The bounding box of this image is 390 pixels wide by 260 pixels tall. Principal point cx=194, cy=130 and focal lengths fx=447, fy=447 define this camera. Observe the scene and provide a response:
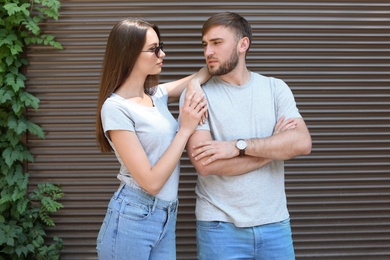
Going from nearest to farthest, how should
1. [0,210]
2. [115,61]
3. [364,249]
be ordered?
[115,61] < [0,210] < [364,249]

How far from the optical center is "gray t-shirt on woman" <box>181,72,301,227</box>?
2365mm

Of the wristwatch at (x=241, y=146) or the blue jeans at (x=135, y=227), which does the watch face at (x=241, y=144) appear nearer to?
the wristwatch at (x=241, y=146)

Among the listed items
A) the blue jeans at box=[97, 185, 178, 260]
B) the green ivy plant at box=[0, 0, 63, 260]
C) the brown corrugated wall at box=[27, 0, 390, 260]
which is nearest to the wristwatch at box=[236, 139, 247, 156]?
the blue jeans at box=[97, 185, 178, 260]

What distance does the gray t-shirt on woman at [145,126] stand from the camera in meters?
2.16

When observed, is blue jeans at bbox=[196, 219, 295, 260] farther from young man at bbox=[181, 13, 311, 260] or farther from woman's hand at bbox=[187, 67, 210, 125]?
woman's hand at bbox=[187, 67, 210, 125]

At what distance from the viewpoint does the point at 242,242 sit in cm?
236

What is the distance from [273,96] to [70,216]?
1955 millimetres

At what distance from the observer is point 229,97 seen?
98.0 inches

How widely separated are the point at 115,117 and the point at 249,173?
779 mm

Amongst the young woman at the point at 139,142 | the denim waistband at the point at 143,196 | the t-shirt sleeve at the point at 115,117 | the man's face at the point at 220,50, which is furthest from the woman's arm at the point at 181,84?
the denim waistband at the point at 143,196

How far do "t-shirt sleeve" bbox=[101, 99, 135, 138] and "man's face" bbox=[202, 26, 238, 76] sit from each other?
23.6 inches

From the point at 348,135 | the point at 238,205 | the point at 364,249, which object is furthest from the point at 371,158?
the point at 238,205

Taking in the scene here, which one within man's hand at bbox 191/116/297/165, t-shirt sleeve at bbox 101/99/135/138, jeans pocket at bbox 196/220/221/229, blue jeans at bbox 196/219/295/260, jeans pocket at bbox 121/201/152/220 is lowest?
blue jeans at bbox 196/219/295/260

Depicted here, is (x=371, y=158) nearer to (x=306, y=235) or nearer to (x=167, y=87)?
(x=306, y=235)
